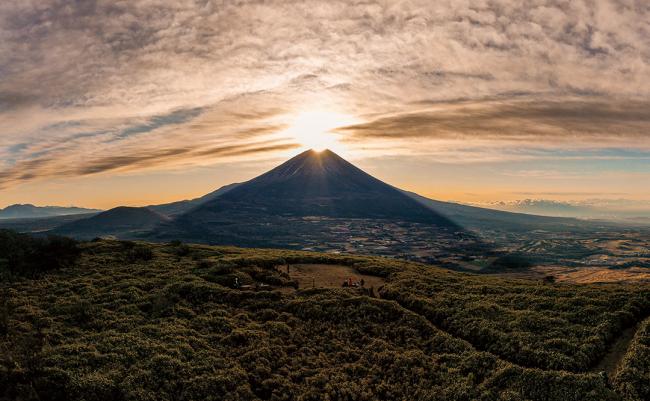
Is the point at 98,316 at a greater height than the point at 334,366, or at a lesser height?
greater

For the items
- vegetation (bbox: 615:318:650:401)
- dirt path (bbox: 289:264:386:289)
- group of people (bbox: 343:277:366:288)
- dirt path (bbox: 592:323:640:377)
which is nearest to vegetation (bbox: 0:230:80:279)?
dirt path (bbox: 289:264:386:289)

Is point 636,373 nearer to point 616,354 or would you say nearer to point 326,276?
point 616,354

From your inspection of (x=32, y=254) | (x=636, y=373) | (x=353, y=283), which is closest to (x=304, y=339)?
(x=353, y=283)

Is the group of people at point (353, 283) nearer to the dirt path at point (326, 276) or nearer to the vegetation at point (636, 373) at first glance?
the dirt path at point (326, 276)

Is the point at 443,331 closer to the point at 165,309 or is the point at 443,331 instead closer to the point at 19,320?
the point at 165,309

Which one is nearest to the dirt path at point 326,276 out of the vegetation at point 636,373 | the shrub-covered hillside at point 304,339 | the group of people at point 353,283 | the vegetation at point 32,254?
the group of people at point 353,283

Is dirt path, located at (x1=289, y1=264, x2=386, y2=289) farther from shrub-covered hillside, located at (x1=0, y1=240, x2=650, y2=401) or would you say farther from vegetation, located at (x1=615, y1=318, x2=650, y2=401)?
vegetation, located at (x1=615, y1=318, x2=650, y2=401)

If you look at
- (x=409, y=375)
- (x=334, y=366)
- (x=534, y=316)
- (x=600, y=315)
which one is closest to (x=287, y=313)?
(x=334, y=366)
